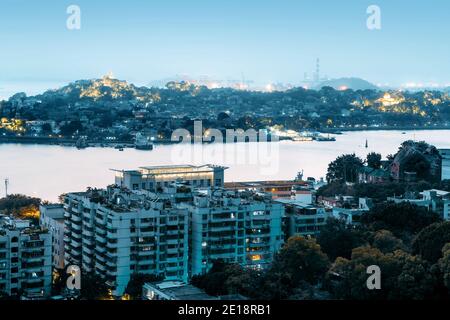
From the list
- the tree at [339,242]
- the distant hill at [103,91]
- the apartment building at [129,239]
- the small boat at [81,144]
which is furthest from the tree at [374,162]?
the distant hill at [103,91]

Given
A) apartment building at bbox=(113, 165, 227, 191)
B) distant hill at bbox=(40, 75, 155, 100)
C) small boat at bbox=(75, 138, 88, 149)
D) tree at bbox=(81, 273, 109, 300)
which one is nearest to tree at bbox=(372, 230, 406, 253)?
tree at bbox=(81, 273, 109, 300)

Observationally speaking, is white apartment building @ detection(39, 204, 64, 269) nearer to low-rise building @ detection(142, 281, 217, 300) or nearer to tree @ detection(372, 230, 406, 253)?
low-rise building @ detection(142, 281, 217, 300)

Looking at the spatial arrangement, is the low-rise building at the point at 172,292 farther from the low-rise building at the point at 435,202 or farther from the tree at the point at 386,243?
the low-rise building at the point at 435,202

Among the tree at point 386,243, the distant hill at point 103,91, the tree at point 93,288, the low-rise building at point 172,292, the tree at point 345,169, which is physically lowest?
the tree at point 93,288

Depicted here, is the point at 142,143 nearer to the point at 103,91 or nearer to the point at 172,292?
the point at 172,292

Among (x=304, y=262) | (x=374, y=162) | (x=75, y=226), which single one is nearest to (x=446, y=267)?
(x=304, y=262)
